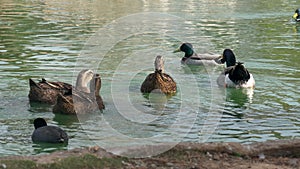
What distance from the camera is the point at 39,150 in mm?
9812

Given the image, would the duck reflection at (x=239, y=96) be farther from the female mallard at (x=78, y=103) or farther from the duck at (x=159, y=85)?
the female mallard at (x=78, y=103)

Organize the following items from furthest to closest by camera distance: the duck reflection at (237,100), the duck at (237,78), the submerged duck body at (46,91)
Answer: the duck at (237,78) < the submerged duck body at (46,91) < the duck reflection at (237,100)

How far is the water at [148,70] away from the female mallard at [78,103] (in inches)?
7.5

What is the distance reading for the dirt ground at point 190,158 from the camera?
7.98 m

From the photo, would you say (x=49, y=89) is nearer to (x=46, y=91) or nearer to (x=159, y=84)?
(x=46, y=91)

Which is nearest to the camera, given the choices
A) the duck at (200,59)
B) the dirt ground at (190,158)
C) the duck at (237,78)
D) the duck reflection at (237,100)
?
the dirt ground at (190,158)

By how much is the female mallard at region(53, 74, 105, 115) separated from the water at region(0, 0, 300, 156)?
7.5 inches

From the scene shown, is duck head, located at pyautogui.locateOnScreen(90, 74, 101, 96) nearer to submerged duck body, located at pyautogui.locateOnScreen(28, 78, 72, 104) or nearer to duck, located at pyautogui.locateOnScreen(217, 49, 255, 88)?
submerged duck body, located at pyautogui.locateOnScreen(28, 78, 72, 104)

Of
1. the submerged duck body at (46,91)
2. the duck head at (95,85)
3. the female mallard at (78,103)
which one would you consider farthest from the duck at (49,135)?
the submerged duck body at (46,91)

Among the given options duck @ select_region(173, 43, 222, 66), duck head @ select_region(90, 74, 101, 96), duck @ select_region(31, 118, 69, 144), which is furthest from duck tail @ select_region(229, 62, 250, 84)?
duck @ select_region(31, 118, 69, 144)

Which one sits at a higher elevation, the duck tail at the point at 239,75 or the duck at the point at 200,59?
the duck tail at the point at 239,75

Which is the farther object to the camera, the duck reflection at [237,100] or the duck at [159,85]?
the duck at [159,85]

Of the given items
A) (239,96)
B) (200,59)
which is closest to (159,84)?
(239,96)

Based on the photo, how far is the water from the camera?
1117 centimetres
